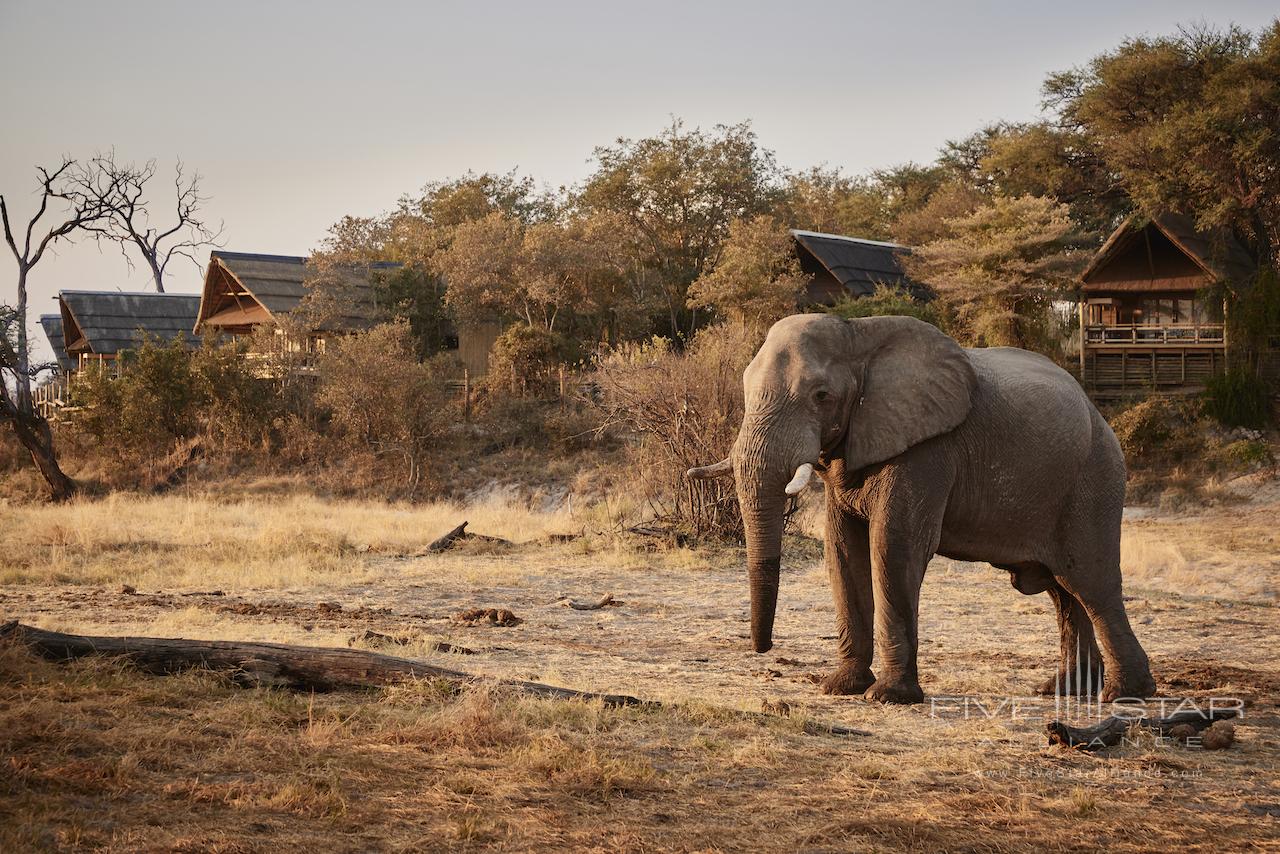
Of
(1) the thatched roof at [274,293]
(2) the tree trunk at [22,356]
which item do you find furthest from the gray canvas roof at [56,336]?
(2) the tree trunk at [22,356]

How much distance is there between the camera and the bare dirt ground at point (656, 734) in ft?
17.7

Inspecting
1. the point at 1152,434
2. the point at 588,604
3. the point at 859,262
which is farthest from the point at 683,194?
the point at 588,604

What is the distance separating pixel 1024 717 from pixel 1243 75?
28.7 metres

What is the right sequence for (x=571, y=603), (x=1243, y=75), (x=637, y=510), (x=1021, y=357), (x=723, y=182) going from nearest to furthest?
(x=1021, y=357), (x=571, y=603), (x=637, y=510), (x=1243, y=75), (x=723, y=182)

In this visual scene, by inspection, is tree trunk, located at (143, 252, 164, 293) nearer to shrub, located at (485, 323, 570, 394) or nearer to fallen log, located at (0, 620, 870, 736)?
shrub, located at (485, 323, 570, 394)

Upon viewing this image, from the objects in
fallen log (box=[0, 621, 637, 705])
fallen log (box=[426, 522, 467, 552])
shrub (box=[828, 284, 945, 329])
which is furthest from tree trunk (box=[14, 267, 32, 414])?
fallen log (box=[0, 621, 637, 705])

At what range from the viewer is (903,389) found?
27.2 feet

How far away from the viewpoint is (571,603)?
46.7 feet

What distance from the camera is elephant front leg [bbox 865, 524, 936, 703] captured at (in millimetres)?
8133

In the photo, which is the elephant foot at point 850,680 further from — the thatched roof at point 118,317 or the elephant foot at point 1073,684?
the thatched roof at point 118,317

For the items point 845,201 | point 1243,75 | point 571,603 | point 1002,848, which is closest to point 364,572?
point 571,603

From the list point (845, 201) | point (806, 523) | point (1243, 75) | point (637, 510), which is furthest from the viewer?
point (845, 201)

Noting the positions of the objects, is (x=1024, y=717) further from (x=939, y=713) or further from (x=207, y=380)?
(x=207, y=380)

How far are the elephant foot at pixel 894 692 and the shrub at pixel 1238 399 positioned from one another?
24.6 meters
